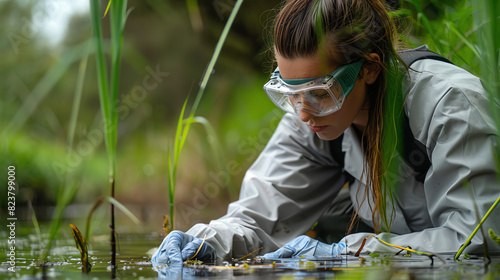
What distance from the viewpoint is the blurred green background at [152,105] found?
6.77 meters

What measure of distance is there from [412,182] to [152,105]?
20.2ft

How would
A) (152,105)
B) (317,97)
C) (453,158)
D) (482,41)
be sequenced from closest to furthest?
(482,41) → (453,158) → (317,97) → (152,105)

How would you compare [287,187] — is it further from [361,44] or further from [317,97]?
[361,44]

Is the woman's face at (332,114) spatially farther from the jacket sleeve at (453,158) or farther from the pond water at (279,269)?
the pond water at (279,269)

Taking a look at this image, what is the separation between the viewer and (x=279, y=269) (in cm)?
162

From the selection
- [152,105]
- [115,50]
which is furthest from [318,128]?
[152,105]

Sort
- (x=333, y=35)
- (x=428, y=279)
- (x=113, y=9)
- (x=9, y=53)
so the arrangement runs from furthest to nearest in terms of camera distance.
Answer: (x=9, y=53), (x=333, y=35), (x=113, y=9), (x=428, y=279)

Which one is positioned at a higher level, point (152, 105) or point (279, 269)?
point (152, 105)

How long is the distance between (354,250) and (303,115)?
1.69ft

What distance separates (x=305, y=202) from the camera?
8.60 feet

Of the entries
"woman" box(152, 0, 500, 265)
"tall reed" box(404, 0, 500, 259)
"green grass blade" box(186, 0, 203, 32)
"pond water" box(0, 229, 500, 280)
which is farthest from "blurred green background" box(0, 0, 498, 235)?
"pond water" box(0, 229, 500, 280)

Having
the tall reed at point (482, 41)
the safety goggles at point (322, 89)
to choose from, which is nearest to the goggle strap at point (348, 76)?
the safety goggles at point (322, 89)

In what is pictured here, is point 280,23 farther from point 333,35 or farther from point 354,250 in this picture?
point 354,250

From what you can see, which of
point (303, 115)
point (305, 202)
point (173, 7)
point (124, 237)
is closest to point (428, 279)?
point (303, 115)
